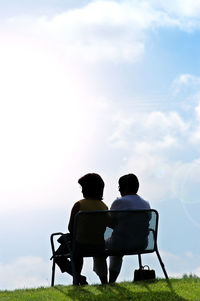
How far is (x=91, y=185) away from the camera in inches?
382

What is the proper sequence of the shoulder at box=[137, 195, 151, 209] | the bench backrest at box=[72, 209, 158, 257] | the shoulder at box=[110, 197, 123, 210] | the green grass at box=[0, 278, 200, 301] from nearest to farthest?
the green grass at box=[0, 278, 200, 301] < the bench backrest at box=[72, 209, 158, 257] < the shoulder at box=[110, 197, 123, 210] < the shoulder at box=[137, 195, 151, 209]

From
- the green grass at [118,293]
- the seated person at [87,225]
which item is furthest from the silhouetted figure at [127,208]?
the green grass at [118,293]

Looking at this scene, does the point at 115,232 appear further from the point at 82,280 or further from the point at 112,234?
the point at 82,280

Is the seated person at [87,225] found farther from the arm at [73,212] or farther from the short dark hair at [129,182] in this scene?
the short dark hair at [129,182]

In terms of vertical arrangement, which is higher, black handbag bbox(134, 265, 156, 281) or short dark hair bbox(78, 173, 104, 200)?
short dark hair bbox(78, 173, 104, 200)

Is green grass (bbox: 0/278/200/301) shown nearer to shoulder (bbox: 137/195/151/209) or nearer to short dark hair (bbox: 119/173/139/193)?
shoulder (bbox: 137/195/151/209)

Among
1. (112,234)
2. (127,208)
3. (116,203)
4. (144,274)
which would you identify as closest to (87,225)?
(112,234)

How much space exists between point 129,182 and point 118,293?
1.82m

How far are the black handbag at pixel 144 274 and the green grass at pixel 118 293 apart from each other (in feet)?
0.75

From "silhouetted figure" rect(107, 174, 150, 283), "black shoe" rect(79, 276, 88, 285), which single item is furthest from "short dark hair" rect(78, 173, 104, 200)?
"black shoe" rect(79, 276, 88, 285)

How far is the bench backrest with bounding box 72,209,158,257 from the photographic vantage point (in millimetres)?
9430

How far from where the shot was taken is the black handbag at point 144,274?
1020 cm

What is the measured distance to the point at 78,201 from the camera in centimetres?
970

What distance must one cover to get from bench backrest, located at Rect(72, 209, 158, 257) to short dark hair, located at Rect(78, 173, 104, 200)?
0.41 meters
